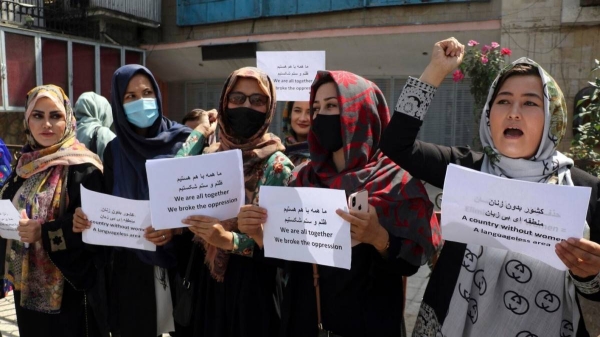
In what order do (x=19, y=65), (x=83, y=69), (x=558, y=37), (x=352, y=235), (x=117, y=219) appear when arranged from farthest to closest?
1. (x=83, y=69)
2. (x=19, y=65)
3. (x=558, y=37)
4. (x=117, y=219)
5. (x=352, y=235)

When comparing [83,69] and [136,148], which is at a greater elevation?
[83,69]

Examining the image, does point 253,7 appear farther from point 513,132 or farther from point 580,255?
point 580,255

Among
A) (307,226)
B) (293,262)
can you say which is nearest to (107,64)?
(293,262)

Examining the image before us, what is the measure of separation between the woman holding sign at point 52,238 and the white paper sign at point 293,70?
134cm

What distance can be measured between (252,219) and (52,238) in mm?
1199

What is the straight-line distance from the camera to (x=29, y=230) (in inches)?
92.7

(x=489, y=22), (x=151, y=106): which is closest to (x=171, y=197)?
(x=151, y=106)

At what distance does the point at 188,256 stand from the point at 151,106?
789 mm

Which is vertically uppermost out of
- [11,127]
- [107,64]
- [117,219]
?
[107,64]

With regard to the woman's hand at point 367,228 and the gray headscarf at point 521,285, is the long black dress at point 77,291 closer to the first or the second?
the woman's hand at point 367,228

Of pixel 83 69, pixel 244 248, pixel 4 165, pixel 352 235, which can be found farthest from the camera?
pixel 83 69

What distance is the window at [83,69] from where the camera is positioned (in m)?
10.2

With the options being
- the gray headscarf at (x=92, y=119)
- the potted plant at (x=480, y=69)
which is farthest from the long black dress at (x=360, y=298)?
the potted plant at (x=480, y=69)

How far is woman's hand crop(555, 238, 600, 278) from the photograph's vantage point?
1.29 metres
